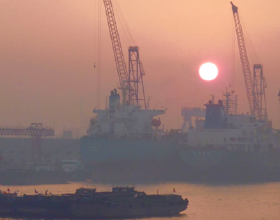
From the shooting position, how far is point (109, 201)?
203 ft

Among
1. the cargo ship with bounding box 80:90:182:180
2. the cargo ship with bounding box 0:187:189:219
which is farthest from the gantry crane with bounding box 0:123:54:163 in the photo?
the cargo ship with bounding box 0:187:189:219

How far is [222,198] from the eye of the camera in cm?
7694

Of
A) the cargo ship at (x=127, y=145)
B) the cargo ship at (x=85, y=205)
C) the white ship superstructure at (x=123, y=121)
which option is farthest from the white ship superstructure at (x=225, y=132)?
the cargo ship at (x=85, y=205)

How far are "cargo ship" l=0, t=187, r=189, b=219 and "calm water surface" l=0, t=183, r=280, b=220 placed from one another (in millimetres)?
2551

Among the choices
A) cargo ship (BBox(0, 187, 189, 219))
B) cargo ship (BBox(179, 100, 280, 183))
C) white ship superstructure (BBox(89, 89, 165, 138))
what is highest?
white ship superstructure (BBox(89, 89, 165, 138))

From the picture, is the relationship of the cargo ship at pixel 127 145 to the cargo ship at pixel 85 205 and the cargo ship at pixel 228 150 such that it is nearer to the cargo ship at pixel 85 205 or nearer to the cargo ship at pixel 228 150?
the cargo ship at pixel 228 150

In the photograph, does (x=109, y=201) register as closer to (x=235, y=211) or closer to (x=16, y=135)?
(x=235, y=211)

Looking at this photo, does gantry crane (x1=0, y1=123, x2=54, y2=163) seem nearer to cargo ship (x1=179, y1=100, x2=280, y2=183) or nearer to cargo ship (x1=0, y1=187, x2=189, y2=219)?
cargo ship (x1=179, y1=100, x2=280, y2=183)

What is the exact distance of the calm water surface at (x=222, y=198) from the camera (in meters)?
64.6

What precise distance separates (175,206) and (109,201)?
6162 millimetres

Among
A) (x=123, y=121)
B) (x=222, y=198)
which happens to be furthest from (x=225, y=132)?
(x=222, y=198)

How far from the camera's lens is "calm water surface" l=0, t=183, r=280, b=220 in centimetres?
6459

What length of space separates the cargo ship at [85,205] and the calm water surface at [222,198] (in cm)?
255

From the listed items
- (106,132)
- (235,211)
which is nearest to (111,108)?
(106,132)
